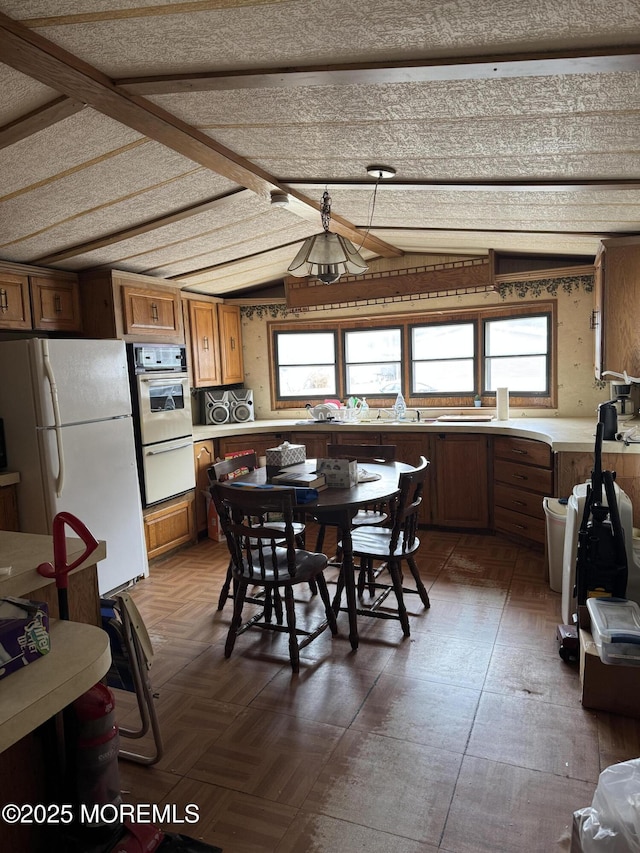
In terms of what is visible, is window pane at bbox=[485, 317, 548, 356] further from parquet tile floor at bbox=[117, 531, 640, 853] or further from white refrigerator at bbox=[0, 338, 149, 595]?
white refrigerator at bbox=[0, 338, 149, 595]

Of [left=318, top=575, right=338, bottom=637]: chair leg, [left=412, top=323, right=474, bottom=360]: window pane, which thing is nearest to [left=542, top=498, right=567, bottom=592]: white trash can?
[left=318, top=575, right=338, bottom=637]: chair leg

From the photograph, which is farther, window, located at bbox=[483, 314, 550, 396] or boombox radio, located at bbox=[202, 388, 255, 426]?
boombox radio, located at bbox=[202, 388, 255, 426]

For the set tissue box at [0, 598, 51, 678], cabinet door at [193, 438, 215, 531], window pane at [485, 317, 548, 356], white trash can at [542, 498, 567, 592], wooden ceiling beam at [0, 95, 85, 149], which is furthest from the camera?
window pane at [485, 317, 548, 356]

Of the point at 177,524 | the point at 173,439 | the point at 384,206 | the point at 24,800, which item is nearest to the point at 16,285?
the point at 173,439

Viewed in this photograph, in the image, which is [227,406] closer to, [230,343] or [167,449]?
[230,343]

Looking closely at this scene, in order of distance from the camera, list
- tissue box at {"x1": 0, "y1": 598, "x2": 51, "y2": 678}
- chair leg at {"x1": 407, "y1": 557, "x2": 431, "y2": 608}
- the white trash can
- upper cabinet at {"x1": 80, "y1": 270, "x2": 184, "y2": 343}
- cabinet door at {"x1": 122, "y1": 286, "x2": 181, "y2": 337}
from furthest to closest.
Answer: cabinet door at {"x1": 122, "y1": 286, "x2": 181, "y2": 337} → upper cabinet at {"x1": 80, "y1": 270, "x2": 184, "y2": 343} → the white trash can → chair leg at {"x1": 407, "y1": 557, "x2": 431, "y2": 608} → tissue box at {"x1": 0, "y1": 598, "x2": 51, "y2": 678}

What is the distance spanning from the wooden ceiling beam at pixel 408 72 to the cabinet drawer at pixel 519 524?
Result: 3.11 metres

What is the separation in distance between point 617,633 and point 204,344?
408 centimetres

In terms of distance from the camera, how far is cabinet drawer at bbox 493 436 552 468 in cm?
396

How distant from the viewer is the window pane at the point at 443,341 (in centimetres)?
522

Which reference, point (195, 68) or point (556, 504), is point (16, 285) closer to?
point (195, 68)

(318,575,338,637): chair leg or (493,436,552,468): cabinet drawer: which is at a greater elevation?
(493,436,552,468): cabinet drawer

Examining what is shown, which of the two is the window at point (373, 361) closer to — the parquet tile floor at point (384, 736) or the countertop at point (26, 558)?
the parquet tile floor at point (384, 736)

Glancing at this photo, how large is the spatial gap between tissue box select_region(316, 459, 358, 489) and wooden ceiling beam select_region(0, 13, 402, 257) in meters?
1.54
